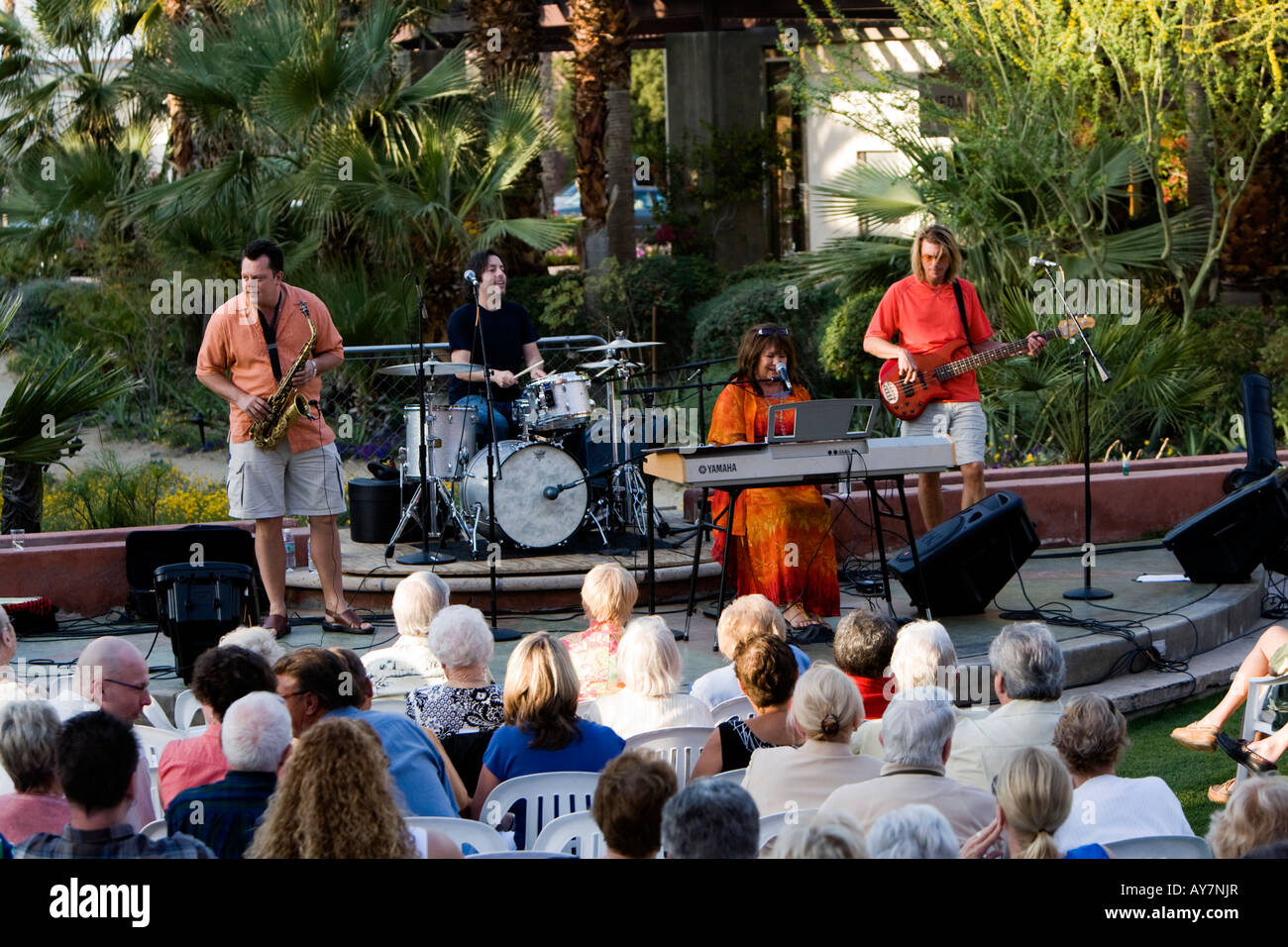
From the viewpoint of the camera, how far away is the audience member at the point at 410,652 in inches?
219

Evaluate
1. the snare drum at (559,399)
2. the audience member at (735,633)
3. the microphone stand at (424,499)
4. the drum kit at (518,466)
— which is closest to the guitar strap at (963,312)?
the drum kit at (518,466)

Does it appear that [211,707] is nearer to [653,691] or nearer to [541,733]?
[541,733]

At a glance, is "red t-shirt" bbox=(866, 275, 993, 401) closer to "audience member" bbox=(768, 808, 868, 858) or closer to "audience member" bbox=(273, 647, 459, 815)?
"audience member" bbox=(273, 647, 459, 815)

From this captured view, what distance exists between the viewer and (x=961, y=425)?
8.40 metres

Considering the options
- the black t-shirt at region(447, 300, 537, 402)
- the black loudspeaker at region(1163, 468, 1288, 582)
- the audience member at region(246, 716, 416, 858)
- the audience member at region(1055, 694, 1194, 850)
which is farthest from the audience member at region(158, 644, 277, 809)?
the black loudspeaker at region(1163, 468, 1288, 582)

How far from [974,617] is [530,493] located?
103 inches

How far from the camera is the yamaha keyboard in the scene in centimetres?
705

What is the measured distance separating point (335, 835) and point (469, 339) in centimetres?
598

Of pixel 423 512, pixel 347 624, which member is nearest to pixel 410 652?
pixel 347 624

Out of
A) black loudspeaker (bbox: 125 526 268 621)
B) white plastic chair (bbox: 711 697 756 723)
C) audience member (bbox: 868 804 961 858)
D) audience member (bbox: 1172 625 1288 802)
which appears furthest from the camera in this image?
black loudspeaker (bbox: 125 526 268 621)

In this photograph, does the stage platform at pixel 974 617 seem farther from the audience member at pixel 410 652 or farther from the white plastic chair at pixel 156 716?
the audience member at pixel 410 652

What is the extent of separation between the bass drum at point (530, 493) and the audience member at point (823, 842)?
18.8 ft

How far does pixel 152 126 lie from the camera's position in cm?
1688

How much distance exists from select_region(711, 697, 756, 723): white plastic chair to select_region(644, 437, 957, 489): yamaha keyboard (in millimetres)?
2064
